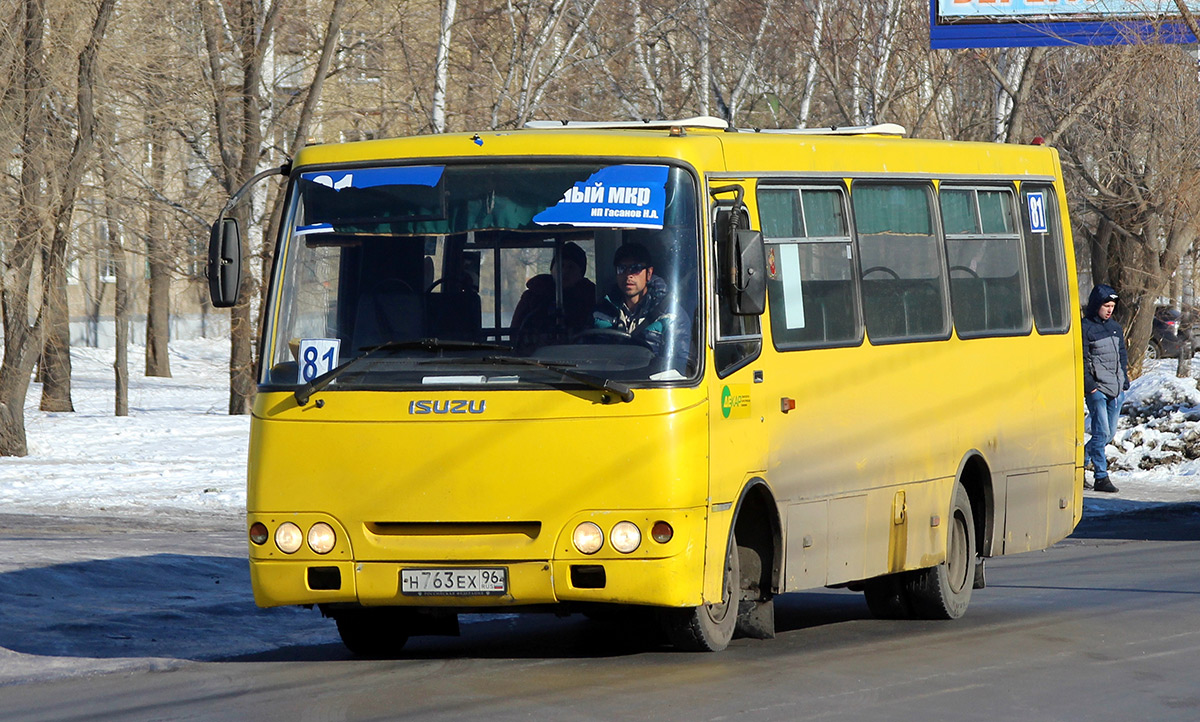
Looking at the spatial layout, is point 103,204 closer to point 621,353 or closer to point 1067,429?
point 1067,429

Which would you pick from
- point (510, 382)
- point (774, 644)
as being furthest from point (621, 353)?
point (774, 644)

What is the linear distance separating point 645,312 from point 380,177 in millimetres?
1433

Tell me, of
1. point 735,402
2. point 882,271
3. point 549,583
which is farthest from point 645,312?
point 882,271

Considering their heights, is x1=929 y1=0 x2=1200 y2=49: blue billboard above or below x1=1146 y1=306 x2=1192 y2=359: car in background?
above

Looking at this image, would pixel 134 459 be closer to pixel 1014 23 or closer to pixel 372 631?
pixel 1014 23

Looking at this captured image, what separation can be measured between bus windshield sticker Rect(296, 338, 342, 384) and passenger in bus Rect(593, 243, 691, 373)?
1221 mm

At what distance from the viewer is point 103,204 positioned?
2656cm

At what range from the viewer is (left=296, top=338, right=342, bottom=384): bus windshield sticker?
852 cm

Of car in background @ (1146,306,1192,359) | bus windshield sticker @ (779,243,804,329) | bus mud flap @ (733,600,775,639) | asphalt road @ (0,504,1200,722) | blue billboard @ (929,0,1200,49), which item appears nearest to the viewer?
asphalt road @ (0,504,1200,722)

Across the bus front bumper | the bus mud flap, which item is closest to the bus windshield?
the bus front bumper

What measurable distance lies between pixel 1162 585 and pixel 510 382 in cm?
583

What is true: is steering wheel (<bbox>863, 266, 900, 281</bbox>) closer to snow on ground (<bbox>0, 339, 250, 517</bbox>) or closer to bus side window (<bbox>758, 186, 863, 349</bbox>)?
bus side window (<bbox>758, 186, 863, 349</bbox>)

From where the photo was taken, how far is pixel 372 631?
938cm

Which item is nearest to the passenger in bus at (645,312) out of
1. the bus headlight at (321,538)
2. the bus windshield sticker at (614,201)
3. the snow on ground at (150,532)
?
the bus windshield sticker at (614,201)
